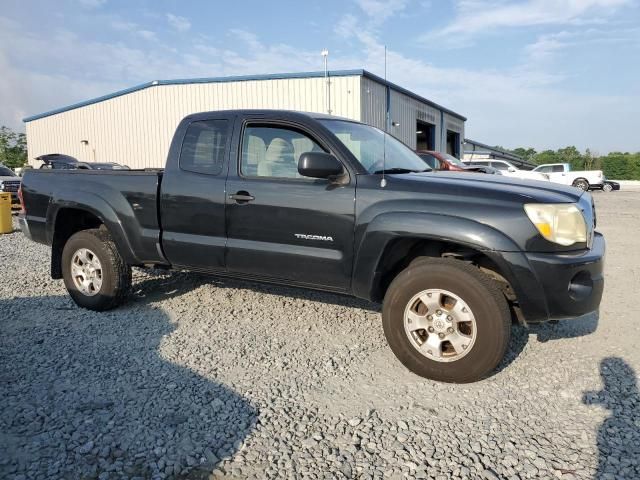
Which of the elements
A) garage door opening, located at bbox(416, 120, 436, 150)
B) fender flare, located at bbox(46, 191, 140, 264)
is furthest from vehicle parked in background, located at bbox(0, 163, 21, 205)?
garage door opening, located at bbox(416, 120, 436, 150)

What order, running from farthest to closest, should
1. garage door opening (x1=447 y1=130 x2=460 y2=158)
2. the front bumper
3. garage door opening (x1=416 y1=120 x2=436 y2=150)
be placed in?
garage door opening (x1=447 y1=130 x2=460 y2=158)
garage door opening (x1=416 y1=120 x2=436 y2=150)
the front bumper

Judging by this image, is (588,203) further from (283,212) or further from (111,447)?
(111,447)

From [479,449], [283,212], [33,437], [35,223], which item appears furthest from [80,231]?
[479,449]

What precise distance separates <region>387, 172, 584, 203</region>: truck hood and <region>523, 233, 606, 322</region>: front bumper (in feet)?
1.24

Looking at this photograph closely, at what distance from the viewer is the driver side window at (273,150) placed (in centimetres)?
405

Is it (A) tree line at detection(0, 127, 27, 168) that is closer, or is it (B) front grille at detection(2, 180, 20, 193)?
(B) front grille at detection(2, 180, 20, 193)

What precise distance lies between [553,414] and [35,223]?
503 centimetres

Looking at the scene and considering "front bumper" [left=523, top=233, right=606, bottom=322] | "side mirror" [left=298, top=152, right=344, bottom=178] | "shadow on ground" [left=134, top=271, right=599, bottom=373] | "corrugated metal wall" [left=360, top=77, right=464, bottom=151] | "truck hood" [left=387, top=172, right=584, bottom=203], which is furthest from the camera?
"corrugated metal wall" [left=360, top=77, right=464, bottom=151]

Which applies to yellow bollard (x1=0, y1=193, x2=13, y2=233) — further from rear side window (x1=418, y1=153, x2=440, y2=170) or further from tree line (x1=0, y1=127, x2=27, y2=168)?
tree line (x1=0, y1=127, x2=27, y2=168)

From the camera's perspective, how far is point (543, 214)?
319cm

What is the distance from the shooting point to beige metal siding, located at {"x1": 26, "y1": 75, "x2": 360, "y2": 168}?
62.2ft

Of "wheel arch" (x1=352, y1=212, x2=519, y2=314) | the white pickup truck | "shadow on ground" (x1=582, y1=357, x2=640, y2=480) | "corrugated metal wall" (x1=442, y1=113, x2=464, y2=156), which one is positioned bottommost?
"shadow on ground" (x1=582, y1=357, x2=640, y2=480)

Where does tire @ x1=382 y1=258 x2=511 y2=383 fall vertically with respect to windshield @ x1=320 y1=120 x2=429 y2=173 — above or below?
below

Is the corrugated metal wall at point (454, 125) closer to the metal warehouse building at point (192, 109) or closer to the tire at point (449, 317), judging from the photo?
the metal warehouse building at point (192, 109)
